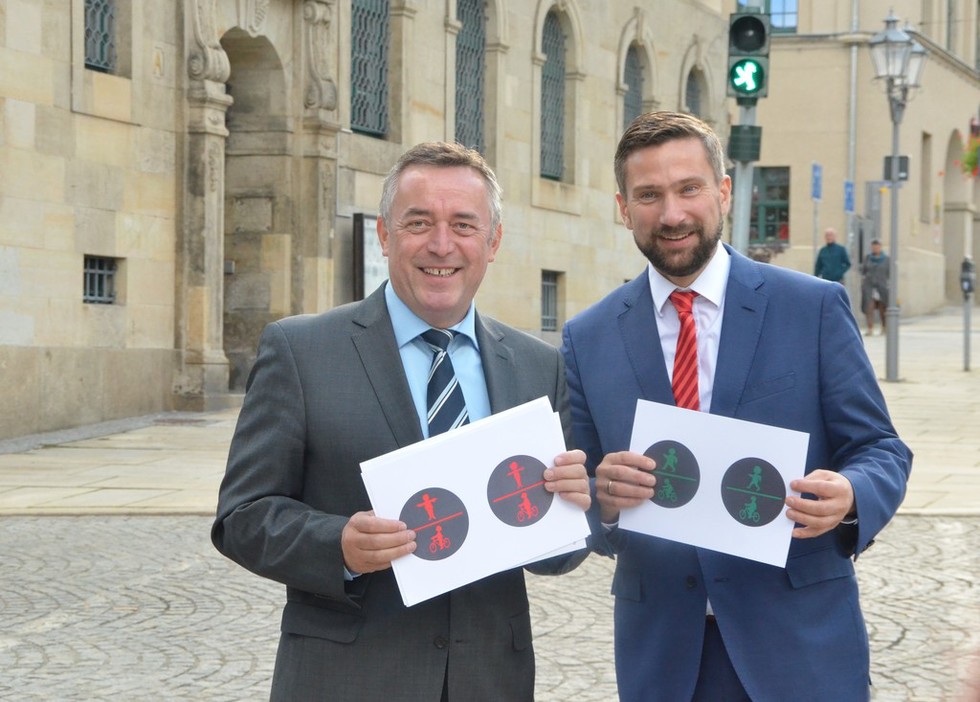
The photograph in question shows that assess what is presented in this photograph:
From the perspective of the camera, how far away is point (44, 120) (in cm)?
1524

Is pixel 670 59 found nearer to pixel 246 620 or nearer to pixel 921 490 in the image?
pixel 921 490

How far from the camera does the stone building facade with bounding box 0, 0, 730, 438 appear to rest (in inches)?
599

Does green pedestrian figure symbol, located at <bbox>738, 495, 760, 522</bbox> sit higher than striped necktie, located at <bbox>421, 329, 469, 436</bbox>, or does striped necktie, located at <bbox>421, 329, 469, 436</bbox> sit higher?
striped necktie, located at <bbox>421, 329, 469, 436</bbox>

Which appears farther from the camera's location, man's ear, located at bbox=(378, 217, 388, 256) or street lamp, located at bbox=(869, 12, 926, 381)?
street lamp, located at bbox=(869, 12, 926, 381)

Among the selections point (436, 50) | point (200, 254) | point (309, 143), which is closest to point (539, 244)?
point (436, 50)

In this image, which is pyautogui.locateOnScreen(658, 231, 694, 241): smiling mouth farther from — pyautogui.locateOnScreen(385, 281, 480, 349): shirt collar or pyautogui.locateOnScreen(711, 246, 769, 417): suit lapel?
pyautogui.locateOnScreen(385, 281, 480, 349): shirt collar

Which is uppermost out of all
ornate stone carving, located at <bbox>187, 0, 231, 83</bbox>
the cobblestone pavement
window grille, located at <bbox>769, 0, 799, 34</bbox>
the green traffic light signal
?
window grille, located at <bbox>769, 0, 799, 34</bbox>

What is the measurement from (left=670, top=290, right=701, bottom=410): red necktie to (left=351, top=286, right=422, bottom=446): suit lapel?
698 mm

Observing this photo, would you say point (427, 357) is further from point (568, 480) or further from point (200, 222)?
point (200, 222)

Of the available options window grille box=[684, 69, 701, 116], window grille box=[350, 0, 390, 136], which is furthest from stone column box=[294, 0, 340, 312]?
window grille box=[684, 69, 701, 116]

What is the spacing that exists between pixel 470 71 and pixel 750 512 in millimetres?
21060

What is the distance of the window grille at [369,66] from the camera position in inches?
811

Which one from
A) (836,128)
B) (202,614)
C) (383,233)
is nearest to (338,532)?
(383,233)

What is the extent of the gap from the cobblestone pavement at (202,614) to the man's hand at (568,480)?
3.13 m
